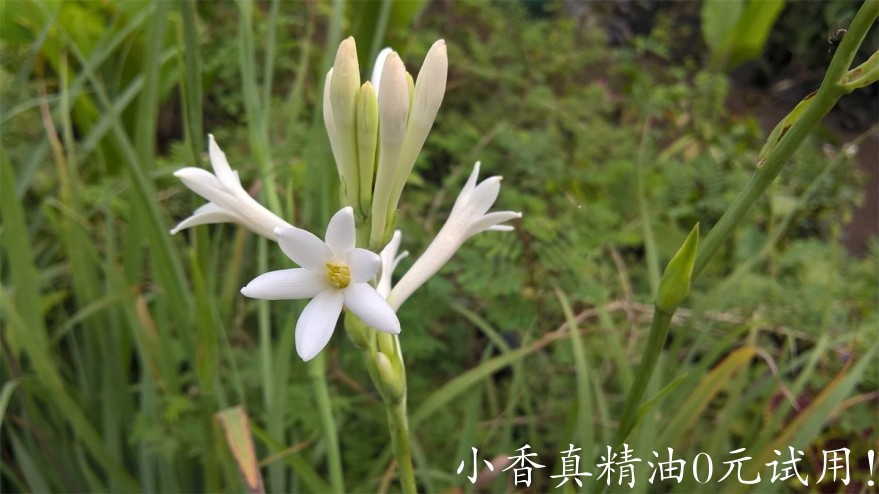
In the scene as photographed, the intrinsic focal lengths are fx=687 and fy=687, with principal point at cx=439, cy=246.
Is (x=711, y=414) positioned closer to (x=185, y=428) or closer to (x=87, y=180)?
(x=185, y=428)

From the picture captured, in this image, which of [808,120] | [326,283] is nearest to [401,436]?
[326,283]

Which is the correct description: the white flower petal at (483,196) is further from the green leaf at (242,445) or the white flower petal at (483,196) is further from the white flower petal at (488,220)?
the green leaf at (242,445)

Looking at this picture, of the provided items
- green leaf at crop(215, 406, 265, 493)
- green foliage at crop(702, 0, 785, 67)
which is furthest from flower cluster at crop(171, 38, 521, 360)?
green foliage at crop(702, 0, 785, 67)

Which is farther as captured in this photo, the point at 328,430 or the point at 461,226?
the point at 328,430

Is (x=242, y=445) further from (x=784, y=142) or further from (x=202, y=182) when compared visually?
(x=784, y=142)

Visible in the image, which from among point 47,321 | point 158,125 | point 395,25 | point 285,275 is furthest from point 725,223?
point 158,125

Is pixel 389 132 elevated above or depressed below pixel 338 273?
above
